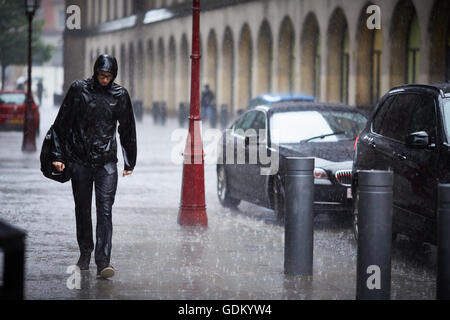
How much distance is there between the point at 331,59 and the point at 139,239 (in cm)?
2873

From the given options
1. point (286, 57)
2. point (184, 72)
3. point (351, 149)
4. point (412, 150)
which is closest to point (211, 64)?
point (184, 72)

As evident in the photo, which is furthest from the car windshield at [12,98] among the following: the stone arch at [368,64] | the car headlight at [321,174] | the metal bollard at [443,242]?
the metal bollard at [443,242]

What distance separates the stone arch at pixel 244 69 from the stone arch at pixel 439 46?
1896 centimetres

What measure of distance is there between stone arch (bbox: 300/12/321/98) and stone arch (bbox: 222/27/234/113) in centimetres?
1020

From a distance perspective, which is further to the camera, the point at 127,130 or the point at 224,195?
the point at 224,195

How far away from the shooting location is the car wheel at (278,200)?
12.5 m

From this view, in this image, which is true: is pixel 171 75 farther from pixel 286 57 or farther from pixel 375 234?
pixel 375 234

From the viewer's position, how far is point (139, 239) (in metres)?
11.2

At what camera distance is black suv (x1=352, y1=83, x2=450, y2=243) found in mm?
9250

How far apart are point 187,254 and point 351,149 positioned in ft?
11.3

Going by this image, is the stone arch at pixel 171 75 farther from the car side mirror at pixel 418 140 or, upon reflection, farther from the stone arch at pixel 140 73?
the car side mirror at pixel 418 140

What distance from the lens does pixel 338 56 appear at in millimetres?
39219
